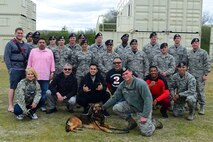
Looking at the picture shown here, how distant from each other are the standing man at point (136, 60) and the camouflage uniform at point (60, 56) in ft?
4.55

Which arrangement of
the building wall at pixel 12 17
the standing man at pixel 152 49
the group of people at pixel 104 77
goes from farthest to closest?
the building wall at pixel 12 17 < the standing man at pixel 152 49 < the group of people at pixel 104 77

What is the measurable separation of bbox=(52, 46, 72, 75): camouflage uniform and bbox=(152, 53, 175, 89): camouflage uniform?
2041 mm

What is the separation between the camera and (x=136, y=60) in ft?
23.0

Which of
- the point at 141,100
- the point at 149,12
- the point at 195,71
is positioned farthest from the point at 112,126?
the point at 149,12

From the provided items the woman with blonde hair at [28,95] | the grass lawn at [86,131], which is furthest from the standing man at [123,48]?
the woman with blonde hair at [28,95]

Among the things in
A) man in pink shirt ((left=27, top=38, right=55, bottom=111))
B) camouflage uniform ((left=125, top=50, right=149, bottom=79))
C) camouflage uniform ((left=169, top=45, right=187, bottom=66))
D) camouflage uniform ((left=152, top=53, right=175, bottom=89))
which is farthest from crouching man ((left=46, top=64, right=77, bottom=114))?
camouflage uniform ((left=169, top=45, right=187, bottom=66))

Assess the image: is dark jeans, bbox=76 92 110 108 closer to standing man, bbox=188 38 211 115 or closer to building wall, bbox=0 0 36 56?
standing man, bbox=188 38 211 115

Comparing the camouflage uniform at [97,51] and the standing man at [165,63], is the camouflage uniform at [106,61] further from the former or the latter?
the standing man at [165,63]

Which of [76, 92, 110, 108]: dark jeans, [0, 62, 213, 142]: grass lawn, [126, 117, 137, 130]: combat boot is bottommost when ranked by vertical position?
[0, 62, 213, 142]: grass lawn

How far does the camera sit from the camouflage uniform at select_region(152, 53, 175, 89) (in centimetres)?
686

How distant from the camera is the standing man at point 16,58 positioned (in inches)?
245

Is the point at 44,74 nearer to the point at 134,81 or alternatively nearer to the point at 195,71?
the point at 134,81

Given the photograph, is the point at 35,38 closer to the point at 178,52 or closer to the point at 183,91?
the point at 178,52

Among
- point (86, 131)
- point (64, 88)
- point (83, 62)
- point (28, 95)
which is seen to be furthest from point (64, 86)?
point (86, 131)
